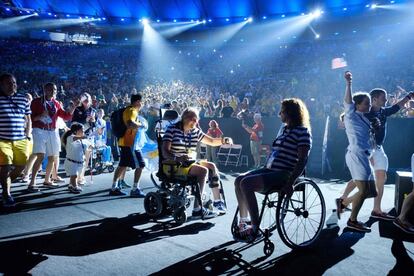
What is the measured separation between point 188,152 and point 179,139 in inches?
9.8

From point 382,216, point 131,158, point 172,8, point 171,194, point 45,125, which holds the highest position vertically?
point 172,8

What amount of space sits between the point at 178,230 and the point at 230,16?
2113 centimetres

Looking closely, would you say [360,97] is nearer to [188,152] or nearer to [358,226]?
[358,226]

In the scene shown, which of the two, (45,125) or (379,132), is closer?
(379,132)

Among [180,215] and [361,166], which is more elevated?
[361,166]

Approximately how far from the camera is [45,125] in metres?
6.70

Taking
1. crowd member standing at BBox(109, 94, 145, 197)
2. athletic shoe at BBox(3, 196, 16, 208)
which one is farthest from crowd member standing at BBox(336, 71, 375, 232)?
athletic shoe at BBox(3, 196, 16, 208)

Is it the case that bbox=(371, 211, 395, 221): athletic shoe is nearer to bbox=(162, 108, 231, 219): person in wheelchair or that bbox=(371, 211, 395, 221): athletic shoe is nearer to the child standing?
bbox=(162, 108, 231, 219): person in wheelchair

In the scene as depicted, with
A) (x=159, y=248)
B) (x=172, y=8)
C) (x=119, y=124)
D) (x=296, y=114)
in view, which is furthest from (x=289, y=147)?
(x=172, y=8)

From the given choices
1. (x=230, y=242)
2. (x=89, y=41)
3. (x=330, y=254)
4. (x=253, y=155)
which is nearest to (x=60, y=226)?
(x=230, y=242)

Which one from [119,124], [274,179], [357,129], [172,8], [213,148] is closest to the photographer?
[274,179]

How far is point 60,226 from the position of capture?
4.75 meters

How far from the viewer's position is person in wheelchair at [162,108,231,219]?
4.84m

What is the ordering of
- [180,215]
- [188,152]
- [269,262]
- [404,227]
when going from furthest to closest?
[188,152] < [180,215] < [404,227] < [269,262]
